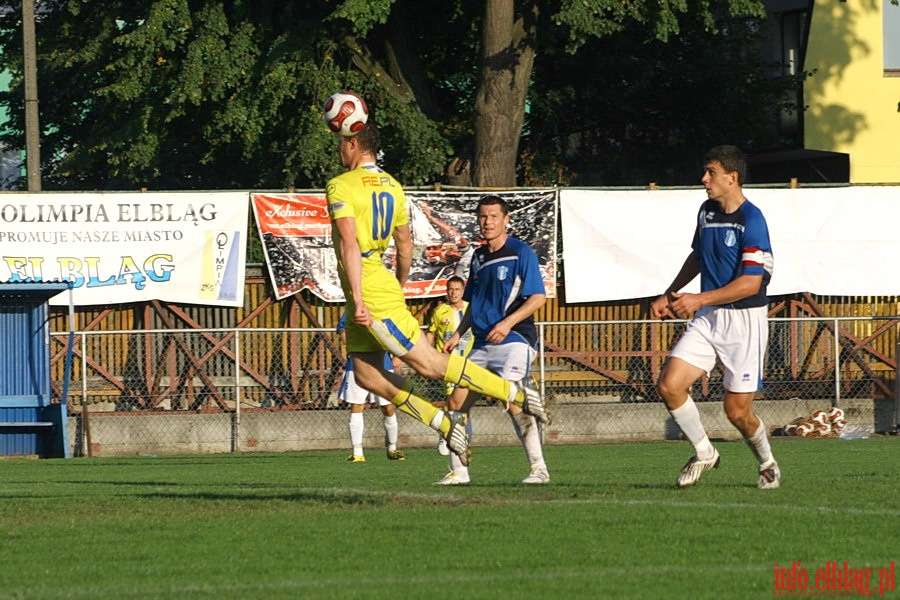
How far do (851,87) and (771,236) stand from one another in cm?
1342

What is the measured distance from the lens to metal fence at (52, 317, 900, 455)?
69.3ft

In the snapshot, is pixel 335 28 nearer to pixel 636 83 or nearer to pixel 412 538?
pixel 636 83

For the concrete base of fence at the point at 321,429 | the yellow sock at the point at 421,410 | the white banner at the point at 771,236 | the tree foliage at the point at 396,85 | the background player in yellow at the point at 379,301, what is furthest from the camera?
the tree foliage at the point at 396,85

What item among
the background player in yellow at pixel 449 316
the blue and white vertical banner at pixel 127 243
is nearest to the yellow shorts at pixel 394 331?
the background player in yellow at pixel 449 316

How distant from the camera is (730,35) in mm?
34094

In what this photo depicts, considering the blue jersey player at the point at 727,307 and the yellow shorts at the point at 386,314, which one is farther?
the blue jersey player at the point at 727,307

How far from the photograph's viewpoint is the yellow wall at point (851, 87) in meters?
34.7

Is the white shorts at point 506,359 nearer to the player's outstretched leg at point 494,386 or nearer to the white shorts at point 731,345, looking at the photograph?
the player's outstretched leg at point 494,386

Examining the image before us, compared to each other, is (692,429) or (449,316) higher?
(449,316)

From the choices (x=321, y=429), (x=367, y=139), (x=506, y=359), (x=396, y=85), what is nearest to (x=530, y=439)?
(x=506, y=359)

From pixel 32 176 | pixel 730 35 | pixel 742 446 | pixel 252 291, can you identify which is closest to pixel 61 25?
pixel 32 176

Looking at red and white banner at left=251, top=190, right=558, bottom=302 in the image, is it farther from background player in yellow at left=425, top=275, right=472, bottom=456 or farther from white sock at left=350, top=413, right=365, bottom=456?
background player in yellow at left=425, top=275, right=472, bottom=456

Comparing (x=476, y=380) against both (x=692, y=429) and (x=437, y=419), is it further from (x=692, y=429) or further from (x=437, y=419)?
(x=692, y=429)

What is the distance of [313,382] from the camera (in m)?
21.7
